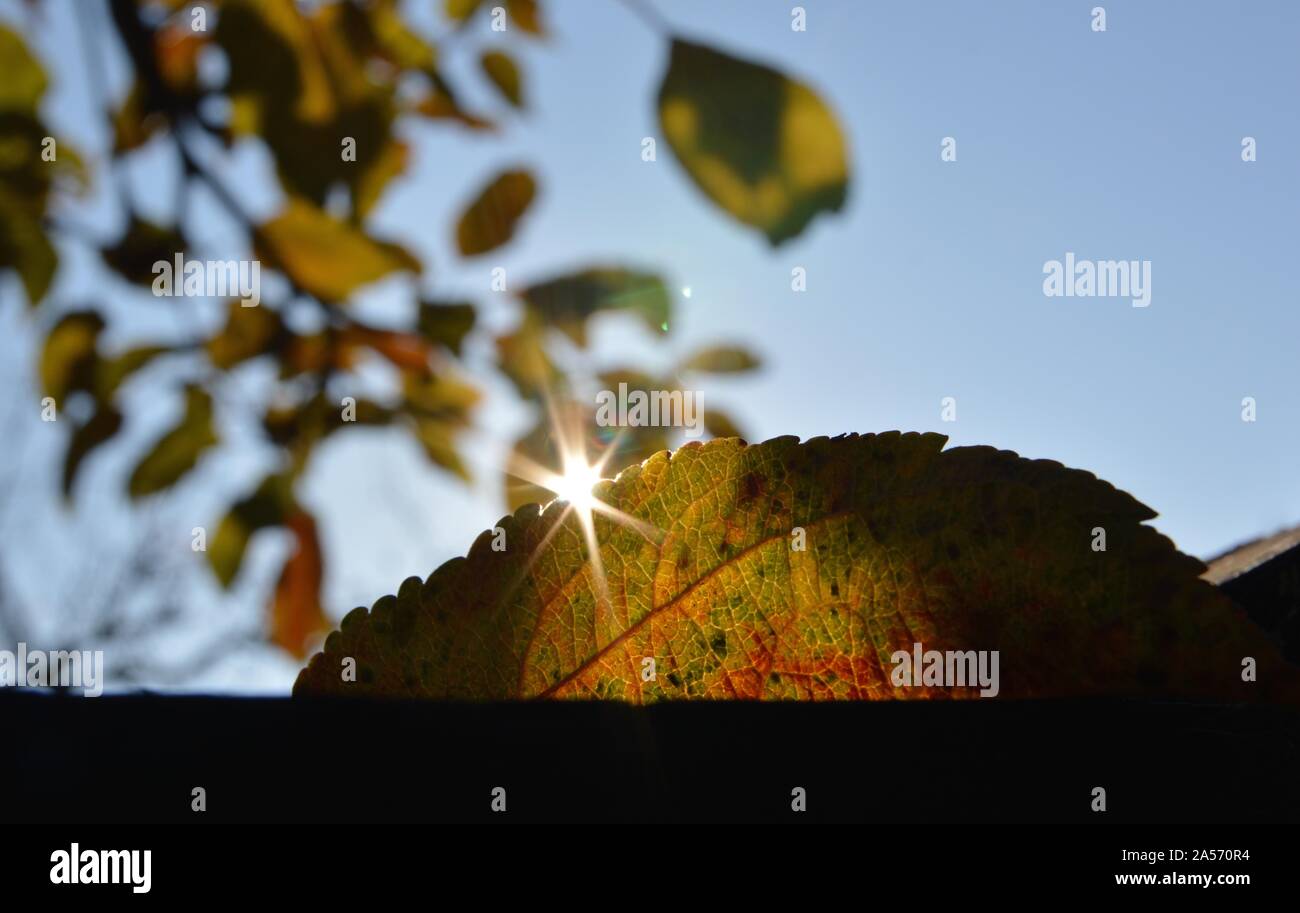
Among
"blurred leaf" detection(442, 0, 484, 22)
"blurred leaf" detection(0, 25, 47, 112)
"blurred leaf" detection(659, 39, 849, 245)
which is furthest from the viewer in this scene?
"blurred leaf" detection(442, 0, 484, 22)

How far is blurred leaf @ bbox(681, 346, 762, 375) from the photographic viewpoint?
137 centimetres

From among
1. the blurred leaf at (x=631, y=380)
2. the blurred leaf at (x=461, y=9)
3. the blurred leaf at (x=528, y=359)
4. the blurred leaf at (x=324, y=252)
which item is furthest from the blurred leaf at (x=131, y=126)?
the blurred leaf at (x=631, y=380)

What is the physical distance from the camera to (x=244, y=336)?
4.23 ft

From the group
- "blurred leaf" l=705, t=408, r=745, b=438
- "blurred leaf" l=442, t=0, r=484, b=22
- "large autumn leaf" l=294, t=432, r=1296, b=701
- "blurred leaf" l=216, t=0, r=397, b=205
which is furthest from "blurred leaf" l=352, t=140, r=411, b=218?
"large autumn leaf" l=294, t=432, r=1296, b=701

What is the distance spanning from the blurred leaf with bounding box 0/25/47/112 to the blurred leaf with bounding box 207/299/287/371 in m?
0.34

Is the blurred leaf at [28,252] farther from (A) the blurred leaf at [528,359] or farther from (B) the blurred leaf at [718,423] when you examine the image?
(B) the blurred leaf at [718,423]

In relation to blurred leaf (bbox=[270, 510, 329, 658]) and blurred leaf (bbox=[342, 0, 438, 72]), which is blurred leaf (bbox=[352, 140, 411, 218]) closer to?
blurred leaf (bbox=[342, 0, 438, 72])

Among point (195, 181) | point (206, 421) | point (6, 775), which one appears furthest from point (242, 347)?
point (6, 775)

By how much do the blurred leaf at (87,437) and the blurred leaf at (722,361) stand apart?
0.83 metres

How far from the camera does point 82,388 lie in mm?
1308

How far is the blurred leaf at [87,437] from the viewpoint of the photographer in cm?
132

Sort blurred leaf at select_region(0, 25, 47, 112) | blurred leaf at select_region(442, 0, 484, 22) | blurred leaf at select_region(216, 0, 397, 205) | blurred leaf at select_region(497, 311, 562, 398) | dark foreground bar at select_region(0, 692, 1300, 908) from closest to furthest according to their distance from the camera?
dark foreground bar at select_region(0, 692, 1300, 908) < blurred leaf at select_region(216, 0, 397, 205) < blurred leaf at select_region(0, 25, 47, 112) < blurred leaf at select_region(497, 311, 562, 398) < blurred leaf at select_region(442, 0, 484, 22)

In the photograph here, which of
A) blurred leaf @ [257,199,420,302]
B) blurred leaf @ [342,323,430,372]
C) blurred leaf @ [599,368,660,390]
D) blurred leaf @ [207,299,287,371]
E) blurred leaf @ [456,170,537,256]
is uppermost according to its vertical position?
blurred leaf @ [456,170,537,256]
